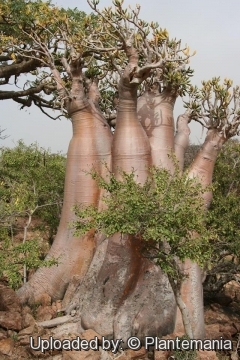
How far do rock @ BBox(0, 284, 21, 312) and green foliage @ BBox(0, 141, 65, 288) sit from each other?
0.71 feet

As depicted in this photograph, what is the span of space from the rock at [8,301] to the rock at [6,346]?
682 mm

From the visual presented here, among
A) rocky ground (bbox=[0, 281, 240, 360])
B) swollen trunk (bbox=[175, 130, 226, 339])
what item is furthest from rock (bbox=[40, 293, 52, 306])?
swollen trunk (bbox=[175, 130, 226, 339])

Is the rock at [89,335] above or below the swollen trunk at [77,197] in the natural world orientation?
below

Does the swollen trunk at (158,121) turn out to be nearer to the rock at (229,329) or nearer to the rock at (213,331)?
the rock at (213,331)

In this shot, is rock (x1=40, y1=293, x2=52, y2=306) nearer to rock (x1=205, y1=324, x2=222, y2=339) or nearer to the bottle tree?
the bottle tree

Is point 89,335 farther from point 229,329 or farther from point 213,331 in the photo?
point 229,329

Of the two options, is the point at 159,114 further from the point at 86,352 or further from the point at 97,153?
the point at 86,352

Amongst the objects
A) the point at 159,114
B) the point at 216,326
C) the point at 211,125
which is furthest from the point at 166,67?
the point at 216,326

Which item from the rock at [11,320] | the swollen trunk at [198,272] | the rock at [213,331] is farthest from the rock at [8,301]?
the rock at [213,331]

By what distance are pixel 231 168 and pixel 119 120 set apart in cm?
215

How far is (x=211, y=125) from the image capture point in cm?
579

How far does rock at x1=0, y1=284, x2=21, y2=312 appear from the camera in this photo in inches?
210

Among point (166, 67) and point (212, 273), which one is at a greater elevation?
point (166, 67)

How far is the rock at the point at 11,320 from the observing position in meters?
5.02
